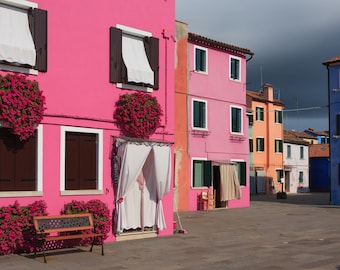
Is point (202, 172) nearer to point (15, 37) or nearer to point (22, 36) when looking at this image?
point (22, 36)

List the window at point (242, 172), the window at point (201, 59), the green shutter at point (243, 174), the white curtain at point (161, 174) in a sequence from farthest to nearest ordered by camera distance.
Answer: the green shutter at point (243, 174)
the window at point (242, 172)
the window at point (201, 59)
the white curtain at point (161, 174)

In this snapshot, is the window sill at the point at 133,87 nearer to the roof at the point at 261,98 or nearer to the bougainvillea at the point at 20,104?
the bougainvillea at the point at 20,104

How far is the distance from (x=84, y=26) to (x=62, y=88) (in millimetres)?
1763

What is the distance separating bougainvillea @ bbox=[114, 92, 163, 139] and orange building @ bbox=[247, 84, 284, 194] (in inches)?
1177

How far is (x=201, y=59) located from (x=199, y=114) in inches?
115

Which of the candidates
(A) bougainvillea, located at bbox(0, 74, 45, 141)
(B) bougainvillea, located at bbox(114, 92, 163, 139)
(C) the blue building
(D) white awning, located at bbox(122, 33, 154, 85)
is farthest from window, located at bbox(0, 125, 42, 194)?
(C) the blue building

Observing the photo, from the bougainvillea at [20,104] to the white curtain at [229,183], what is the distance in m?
15.9

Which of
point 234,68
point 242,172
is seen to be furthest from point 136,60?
point 242,172

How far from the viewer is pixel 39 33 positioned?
37.3 ft

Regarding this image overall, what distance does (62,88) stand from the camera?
1188cm

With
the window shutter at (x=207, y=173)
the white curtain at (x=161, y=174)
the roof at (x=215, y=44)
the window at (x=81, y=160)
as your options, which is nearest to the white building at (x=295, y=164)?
the roof at (x=215, y=44)

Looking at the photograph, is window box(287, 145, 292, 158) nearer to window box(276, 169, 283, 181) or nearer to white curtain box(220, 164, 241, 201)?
window box(276, 169, 283, 181)

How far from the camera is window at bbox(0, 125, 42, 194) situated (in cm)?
1073

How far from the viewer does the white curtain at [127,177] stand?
41.5ft
